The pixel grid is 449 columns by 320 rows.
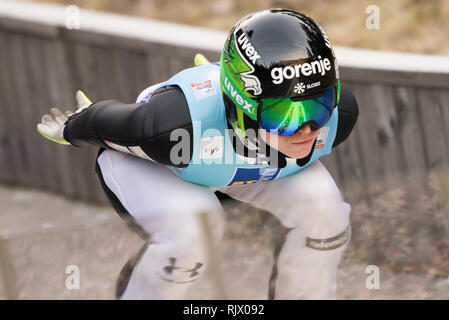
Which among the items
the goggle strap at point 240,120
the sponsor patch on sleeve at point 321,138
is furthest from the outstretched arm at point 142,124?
the sponsor patch on sleeve at point 321,138

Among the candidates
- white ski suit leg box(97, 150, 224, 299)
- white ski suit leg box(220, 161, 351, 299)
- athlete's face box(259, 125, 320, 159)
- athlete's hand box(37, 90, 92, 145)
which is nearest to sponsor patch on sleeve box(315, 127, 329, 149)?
white ski suit leg box(220, 161, 351, 299)

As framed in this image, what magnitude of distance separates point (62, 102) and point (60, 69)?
309mm

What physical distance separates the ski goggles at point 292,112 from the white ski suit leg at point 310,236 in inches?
15.6

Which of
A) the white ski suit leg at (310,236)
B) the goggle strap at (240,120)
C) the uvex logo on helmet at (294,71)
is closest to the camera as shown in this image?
the uvex logo on helmet at (294,71)

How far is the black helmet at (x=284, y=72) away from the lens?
3.22 metres

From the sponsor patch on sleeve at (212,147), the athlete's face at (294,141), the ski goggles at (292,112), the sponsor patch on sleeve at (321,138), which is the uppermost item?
the ski goggles at (292,112)

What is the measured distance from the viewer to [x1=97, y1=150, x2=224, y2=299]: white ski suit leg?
3.29 m

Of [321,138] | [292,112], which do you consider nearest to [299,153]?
[292,112]

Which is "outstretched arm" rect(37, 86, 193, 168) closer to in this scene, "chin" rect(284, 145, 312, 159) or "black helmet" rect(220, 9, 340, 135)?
"black helmet" rect(220, 9, 340, 135)

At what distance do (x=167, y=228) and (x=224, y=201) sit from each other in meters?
0.73

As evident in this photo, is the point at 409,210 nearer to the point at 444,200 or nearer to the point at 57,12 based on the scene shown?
the point at 444,200

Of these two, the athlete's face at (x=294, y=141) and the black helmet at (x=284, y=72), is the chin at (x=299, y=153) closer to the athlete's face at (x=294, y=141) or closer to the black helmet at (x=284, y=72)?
the athlete's face at (x=294, y=141)

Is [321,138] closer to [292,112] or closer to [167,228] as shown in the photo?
[292,112]
